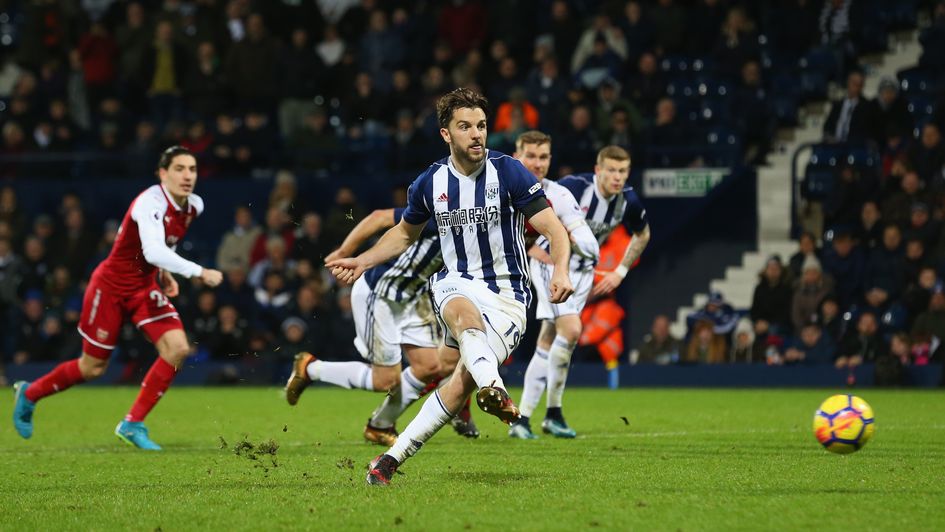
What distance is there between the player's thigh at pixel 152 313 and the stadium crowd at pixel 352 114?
658cm

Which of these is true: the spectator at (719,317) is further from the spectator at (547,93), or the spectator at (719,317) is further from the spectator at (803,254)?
the spectator at (547,93)

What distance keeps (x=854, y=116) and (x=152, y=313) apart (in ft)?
35.1

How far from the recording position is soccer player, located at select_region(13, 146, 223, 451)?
10.3m

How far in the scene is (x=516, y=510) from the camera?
663cm

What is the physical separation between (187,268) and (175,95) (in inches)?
475

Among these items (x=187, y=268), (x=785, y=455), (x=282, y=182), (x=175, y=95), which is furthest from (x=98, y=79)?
(x=785, y=455)

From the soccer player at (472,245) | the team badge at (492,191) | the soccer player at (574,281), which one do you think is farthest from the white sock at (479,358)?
the soccer player at (574,281)

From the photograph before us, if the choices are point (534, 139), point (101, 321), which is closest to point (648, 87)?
point (534, 139)

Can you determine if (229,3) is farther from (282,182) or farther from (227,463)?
(227,463)

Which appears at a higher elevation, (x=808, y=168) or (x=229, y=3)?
(x=229, y=3)

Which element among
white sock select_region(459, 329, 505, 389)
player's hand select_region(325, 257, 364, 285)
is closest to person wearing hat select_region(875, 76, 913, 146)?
player's hand select_region(325, 257, 364, 285)

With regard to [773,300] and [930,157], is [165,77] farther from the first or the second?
[930,157]

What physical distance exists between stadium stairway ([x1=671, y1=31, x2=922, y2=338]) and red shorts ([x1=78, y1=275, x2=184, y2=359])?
9186 millimetres

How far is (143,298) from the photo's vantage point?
10.5 meters
